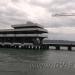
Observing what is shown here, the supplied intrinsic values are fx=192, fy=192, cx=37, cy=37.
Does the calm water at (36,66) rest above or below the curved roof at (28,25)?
below

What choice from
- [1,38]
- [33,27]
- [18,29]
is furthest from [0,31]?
[33,27]

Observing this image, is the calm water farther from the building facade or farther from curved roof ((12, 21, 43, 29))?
curved roof ((12, 21, 43, 29))

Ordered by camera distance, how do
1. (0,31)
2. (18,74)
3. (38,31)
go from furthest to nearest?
1. (0,31)
2. (38,31)
3. (18,74)

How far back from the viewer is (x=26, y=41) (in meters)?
116

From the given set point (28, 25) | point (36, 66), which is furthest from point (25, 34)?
point (36, 66)

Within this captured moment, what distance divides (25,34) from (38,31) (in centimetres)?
846

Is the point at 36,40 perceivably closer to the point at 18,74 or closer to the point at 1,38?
the point at 1,38

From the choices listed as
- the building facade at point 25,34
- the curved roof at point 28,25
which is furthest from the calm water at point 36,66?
the curved roof at point 28,25

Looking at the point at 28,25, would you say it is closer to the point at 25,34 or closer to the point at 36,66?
the point at 25,34

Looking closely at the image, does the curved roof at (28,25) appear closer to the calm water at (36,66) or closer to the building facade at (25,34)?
the building facade at (25,34)

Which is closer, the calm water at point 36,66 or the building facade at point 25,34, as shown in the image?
the calm water at point 36,66

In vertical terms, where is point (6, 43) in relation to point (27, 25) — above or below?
below

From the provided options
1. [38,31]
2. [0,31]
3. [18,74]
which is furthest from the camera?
[0,31]

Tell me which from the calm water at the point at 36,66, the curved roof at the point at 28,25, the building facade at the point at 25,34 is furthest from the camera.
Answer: the curved roof at the point at 28,25
